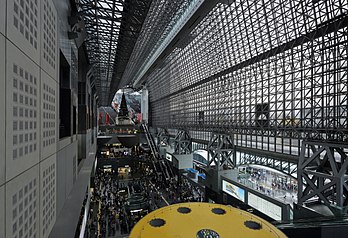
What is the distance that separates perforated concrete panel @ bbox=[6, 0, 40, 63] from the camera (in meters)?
3.75

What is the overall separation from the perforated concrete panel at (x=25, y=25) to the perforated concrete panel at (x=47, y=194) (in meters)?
2.85

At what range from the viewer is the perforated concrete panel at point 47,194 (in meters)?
5.74

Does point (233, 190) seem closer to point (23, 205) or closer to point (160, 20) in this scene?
point (160, 20)

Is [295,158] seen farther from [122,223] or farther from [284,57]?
[122,223]

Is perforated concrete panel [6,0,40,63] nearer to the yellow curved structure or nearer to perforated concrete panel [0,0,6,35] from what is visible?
perforated concrete panel [0,0,6,35]

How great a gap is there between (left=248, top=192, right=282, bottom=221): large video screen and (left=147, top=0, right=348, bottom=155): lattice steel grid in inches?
193

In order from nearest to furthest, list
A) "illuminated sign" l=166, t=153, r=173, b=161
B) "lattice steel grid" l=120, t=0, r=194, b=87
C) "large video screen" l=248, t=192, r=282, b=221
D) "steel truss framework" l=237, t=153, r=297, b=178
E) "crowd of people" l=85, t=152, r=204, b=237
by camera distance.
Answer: "large video screen" l=248, t=192, r=282, b=221 < "crowd of people" l=85, t=152, r=204, b=237 < "lattice steel grid" l=120, t=0, r=194, b=87 < "steel truss framework" l=237, t=153, r=297, b=178 < "illuminated sign" l=166, t=153, r=173, b=161

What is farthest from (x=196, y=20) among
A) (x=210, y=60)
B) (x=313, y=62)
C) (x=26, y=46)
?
(x=26, y=46)

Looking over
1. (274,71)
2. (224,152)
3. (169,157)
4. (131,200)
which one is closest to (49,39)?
(274,71)

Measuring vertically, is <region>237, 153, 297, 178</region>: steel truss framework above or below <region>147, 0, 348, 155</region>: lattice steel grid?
below

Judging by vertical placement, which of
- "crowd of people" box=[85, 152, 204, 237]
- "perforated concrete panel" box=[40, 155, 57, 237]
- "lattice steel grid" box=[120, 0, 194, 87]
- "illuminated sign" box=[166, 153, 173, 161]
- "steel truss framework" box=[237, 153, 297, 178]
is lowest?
"crowd of people" box=[85, 152, 204, 237]

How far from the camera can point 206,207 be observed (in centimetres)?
880

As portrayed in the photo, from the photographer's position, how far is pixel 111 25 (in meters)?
14.9

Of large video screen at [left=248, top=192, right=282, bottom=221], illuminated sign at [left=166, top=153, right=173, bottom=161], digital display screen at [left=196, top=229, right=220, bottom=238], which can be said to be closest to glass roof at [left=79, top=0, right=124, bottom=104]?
digital display screen at [left=196, top=229, right=220, bottom=238]
